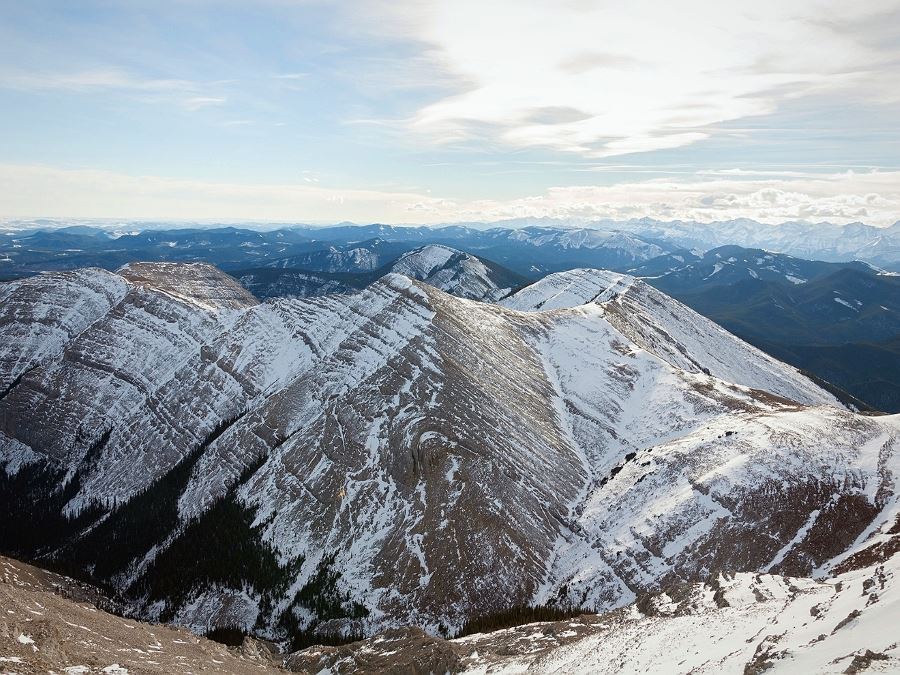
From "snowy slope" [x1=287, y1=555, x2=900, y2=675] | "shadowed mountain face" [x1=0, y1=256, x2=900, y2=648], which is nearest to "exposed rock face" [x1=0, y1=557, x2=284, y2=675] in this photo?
"snowy slope" [x1=287, y1=555, x2=900, y2=675]

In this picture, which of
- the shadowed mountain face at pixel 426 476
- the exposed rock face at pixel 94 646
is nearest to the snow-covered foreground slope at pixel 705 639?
the exposed rock face at pixel 94 646

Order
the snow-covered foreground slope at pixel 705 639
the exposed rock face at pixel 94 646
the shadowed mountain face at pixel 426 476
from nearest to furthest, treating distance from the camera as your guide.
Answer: the snow-covered foreground slope at pixel 705 639
the exposed rock face at pixel 94 646
the shadowed mountain face at pixel 426 476

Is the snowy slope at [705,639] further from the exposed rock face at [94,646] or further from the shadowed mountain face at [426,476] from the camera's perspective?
the shadowed mountain face at [426,476]

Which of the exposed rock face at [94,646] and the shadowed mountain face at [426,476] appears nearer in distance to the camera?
the exposed rock face at [94,646]

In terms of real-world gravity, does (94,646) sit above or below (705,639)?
below

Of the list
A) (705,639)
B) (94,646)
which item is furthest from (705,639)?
(94,646)

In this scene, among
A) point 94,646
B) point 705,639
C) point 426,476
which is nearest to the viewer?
point 705,639

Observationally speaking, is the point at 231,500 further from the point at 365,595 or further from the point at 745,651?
the point at 745,651

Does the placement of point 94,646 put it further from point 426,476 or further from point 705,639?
point 426,476

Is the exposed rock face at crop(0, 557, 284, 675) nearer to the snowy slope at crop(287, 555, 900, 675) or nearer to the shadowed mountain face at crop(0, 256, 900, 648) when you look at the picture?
the snowy slope at crop(287, 555, 900, 675)

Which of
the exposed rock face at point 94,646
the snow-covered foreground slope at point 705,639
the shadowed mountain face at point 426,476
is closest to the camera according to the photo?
the snow-covered foreground slope at point 705,639
